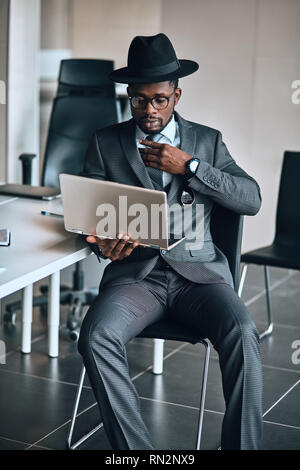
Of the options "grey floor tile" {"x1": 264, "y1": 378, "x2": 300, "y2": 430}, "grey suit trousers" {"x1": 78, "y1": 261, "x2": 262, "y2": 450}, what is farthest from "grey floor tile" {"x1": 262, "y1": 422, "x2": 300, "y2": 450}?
"grey suit trousers" {"x1": 78, "y1": 261, "x2": 262, "y2": 450}

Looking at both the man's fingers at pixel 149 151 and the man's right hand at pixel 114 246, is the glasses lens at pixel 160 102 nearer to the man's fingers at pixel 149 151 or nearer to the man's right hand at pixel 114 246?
the man's fingers at pixel 149 151

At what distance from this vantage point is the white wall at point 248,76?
193 inches

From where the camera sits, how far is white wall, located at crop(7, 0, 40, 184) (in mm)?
4582

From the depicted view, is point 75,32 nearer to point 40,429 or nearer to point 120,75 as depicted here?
point 120,75

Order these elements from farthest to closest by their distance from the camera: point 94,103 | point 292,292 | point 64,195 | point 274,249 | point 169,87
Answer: point 292,292
point 94,103
point 274,249
point 169,87
point 64,195

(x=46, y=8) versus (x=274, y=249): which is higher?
(x=46, y=8)

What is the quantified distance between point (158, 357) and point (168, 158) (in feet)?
3.72

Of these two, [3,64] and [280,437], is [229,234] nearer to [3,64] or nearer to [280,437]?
[280,437]

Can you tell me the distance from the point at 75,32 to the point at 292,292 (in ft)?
7.72

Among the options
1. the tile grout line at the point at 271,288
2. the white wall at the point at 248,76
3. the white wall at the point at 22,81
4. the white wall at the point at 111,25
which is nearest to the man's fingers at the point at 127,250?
the tile grout line at the point at 271,288

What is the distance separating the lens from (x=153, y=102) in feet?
8.57

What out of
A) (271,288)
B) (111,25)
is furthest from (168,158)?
(111,25)
